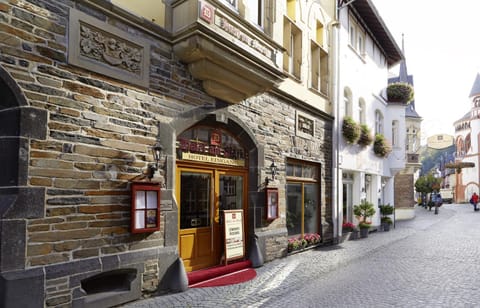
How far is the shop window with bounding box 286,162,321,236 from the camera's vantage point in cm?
998

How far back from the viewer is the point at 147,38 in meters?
5.88

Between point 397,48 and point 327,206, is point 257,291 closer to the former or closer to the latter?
point 327,206

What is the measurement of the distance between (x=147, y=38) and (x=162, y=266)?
3.57 metres

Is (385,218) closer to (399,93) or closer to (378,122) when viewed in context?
(378,122)

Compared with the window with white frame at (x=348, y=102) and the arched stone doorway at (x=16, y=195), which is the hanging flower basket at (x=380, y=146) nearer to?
the window with white frame at (x=348, y=102)

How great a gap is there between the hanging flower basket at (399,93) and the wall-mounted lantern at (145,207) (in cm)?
1569

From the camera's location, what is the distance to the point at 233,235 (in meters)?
7.62

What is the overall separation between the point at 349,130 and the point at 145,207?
8.89m

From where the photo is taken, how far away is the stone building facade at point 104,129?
4324 mm

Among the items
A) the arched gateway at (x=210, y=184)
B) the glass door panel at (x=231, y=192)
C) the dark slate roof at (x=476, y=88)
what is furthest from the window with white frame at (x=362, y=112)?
the dark slate roof at (x=476, y=88)

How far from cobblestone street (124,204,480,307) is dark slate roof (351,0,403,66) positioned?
897 cm

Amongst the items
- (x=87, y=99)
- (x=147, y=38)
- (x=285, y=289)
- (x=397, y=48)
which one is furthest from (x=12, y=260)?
(x=397, y=48)

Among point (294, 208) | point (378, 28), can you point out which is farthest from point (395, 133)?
point (294, 208)

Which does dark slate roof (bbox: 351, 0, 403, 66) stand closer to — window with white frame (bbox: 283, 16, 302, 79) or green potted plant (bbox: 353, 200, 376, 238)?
window with white frame (bbox: 283, 16, 302, 79)
